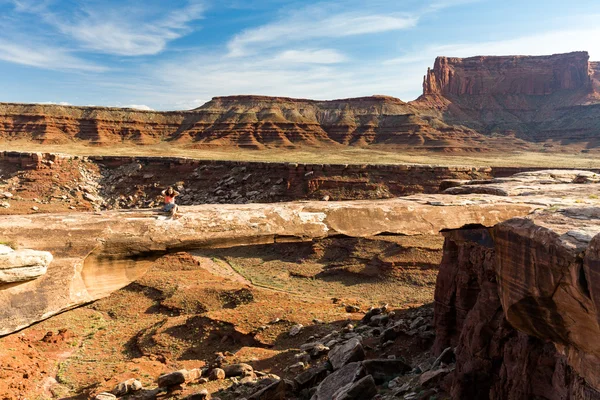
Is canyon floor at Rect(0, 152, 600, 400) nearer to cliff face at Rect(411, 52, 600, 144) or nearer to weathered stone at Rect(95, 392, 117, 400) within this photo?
weathered stone at Rect(95, 392, 117, 400)

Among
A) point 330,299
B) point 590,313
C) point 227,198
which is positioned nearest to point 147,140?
point 227,198

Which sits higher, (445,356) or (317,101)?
(317,101)

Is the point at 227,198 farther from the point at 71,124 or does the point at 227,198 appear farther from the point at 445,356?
the point at 71,124

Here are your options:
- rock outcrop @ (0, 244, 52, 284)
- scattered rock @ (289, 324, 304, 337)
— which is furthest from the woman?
scattered rock @ (289, 324, 304, 337)

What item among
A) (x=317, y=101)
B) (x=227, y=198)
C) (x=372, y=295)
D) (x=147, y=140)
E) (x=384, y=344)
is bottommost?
(x=372, y=295)

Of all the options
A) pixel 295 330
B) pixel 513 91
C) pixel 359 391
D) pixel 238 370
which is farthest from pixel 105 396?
pixel 513 91

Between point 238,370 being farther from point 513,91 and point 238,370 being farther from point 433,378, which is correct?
point 513,91

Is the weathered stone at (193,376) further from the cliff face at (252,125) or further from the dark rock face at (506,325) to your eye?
the cliff face at (252,125)
